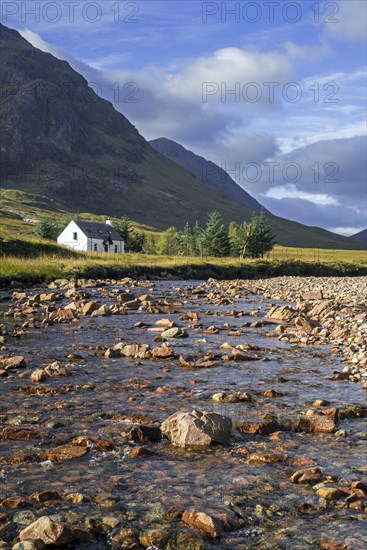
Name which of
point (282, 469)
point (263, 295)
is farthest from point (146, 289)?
point (282, 469)

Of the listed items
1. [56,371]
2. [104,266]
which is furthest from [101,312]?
[104,266]

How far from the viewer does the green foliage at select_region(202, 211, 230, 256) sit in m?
104

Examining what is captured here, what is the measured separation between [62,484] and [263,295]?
38099 millimetres

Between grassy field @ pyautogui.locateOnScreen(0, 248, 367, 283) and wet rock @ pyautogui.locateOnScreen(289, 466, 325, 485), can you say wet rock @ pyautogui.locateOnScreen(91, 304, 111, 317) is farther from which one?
wet rock @ pyautogui.locateOnScreen(289, 466, 325, 485)

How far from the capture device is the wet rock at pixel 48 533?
5699 millimetres

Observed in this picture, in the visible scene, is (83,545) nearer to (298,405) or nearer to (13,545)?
(13,545)

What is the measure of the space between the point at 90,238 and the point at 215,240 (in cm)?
3085

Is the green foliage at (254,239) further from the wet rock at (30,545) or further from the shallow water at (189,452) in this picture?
the wet rock at (30,545)

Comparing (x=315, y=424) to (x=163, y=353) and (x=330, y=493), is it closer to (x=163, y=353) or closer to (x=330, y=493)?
(x=330, y=493)

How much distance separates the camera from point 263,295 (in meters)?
44.4

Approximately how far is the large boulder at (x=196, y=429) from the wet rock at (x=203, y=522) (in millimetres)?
2400

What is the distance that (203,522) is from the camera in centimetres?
623

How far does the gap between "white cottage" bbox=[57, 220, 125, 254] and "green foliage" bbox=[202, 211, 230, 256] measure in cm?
2782

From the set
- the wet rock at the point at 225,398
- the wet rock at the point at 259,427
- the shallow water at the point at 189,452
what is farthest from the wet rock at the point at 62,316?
the wet rock at the point at 259,427
